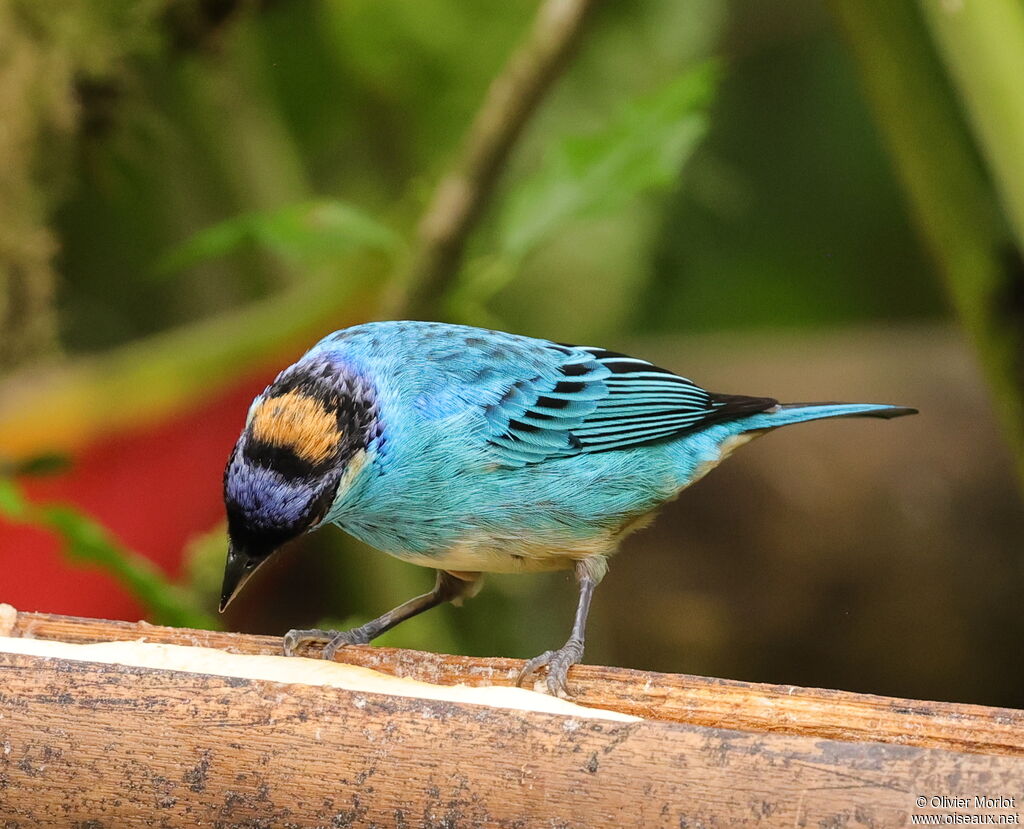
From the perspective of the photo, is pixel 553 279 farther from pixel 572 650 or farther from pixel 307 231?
pixel 572 650

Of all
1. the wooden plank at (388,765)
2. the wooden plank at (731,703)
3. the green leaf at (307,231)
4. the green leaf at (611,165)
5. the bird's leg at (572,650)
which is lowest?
the wooden plank at (388,765)

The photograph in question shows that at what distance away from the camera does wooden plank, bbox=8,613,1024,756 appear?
1.82 m

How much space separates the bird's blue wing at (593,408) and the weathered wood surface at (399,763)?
87 cm

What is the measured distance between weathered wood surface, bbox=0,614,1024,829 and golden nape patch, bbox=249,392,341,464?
0.49 meters

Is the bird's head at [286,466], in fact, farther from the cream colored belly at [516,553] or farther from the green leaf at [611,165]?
the green leaf at [611,165]

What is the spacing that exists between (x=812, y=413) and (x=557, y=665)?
861mm

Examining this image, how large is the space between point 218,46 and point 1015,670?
3.41 meters

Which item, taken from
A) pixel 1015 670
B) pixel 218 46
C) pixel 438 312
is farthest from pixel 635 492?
pixel 1015 670

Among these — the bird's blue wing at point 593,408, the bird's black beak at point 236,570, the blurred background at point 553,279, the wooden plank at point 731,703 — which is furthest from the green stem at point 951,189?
Result: the bird's black beak at point 236,570

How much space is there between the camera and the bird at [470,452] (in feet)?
7.00

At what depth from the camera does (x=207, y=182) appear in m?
4.21

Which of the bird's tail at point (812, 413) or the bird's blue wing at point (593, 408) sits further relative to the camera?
the bird's tail at point (812, 413)

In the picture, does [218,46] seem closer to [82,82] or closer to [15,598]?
[82,82]

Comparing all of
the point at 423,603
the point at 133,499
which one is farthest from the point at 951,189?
the point at 133,499
